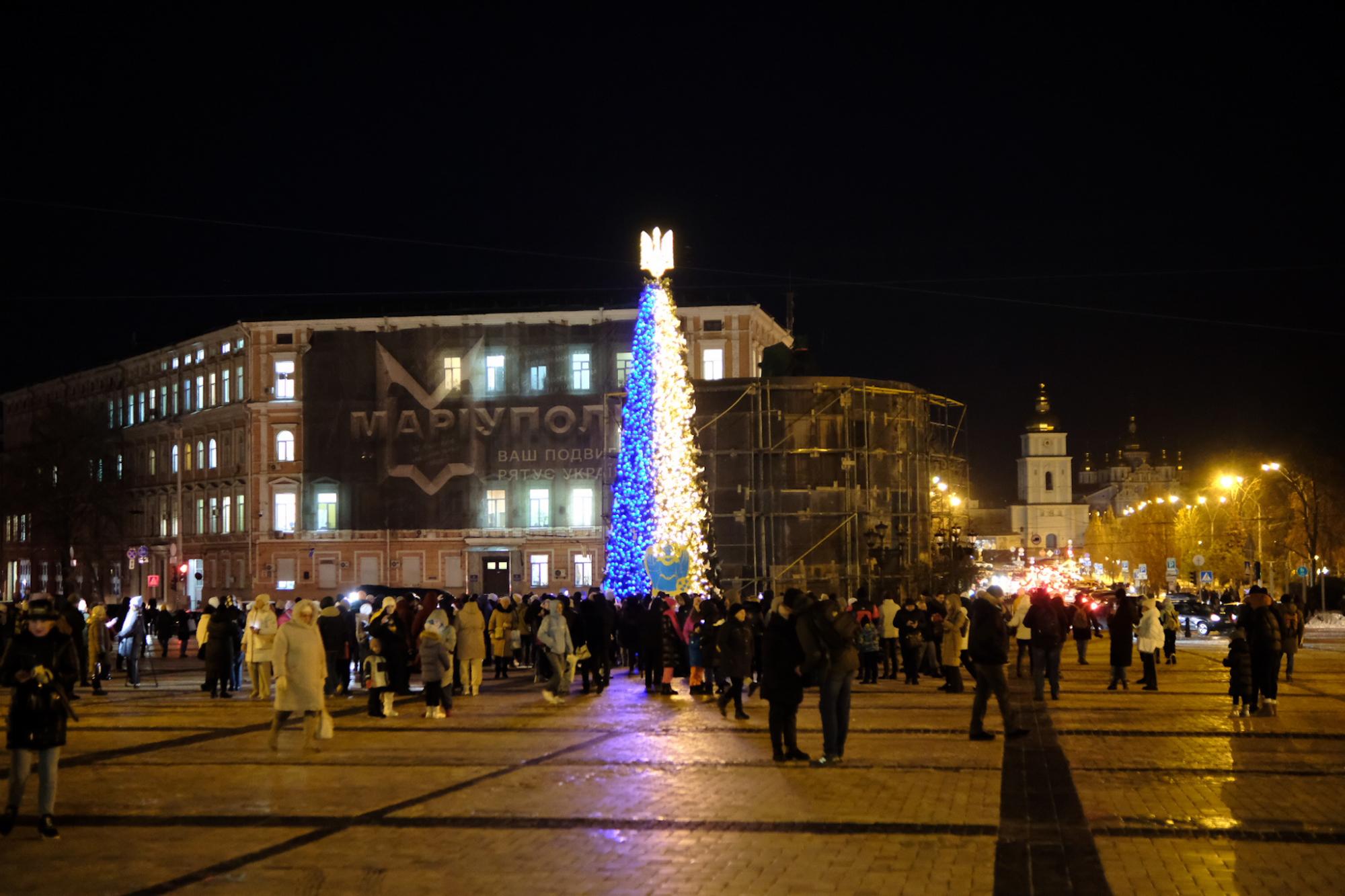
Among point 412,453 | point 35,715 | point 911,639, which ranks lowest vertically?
point 911,639

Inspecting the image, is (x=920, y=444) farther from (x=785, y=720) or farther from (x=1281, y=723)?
(x=785, y=720)

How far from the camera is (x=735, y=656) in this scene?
→ 66.9 ft

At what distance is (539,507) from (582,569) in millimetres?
3501

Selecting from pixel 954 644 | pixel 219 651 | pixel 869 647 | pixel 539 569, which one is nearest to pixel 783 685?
pixel 954 644

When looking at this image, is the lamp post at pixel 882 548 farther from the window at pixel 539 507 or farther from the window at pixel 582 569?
the window at pixel 539 507

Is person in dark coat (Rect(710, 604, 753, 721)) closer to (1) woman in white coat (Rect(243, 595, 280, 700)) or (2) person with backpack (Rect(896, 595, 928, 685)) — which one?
(2) person with backpack (Rect(896, 595, 928, 685))

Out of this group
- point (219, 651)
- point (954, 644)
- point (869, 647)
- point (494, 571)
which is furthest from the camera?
point (494, 571)

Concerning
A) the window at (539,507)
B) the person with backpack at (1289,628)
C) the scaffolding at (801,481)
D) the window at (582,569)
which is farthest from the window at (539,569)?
the person with backpack at (1289,628)

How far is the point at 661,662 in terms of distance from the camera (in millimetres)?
25344

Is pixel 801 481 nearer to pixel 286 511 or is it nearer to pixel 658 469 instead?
pixel 658 469

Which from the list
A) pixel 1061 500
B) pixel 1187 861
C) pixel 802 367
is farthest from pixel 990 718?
pixel 1061 500

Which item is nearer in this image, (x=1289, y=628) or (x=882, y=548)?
(x=1289, y=628)

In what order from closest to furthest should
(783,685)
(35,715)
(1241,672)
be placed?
1. (35,715)
2. (783,685)
3. (1241,672)

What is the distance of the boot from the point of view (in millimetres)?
16516
